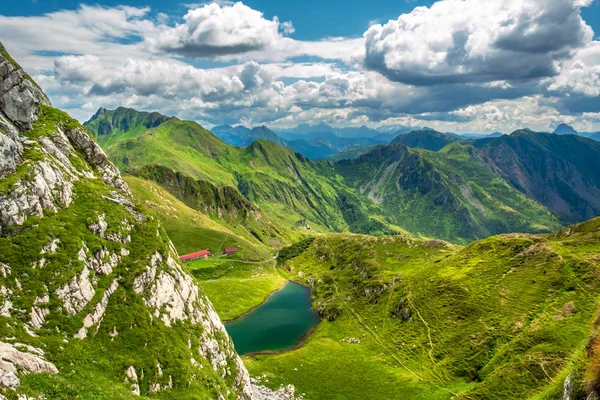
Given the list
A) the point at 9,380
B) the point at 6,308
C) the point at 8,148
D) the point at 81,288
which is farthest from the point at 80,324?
the point at 8,148

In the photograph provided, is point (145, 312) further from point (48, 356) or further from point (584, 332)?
point (584, 332)

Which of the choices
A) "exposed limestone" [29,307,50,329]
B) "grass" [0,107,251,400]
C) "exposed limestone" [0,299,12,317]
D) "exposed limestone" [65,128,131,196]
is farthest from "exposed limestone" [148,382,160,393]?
"exposed limestone" [65,128,131,196]

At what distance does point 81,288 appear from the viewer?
57.0 meters

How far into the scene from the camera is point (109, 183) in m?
91.1

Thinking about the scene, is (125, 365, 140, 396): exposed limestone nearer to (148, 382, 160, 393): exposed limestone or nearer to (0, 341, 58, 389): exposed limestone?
(148, 382, 160, 393): exposed limestone

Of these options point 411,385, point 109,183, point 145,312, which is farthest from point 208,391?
point 411,385

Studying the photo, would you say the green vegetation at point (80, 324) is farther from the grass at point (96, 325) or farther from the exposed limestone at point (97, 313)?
the exposed limestone at point (97, 313)

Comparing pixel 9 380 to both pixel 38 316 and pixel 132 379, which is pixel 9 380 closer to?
pixel 38 316

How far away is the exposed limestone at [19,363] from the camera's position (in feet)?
105

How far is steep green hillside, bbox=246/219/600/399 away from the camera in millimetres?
95625

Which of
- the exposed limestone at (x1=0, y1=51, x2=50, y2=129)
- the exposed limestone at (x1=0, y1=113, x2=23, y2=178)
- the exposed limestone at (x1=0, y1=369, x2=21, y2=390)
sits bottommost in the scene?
the exposed limestone at (x1=0, y1=369, x2=21, y2=390)

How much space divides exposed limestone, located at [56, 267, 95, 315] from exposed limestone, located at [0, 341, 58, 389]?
1150 centimetres

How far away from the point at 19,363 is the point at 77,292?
20071 mm

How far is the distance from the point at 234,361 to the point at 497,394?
6475 cm
